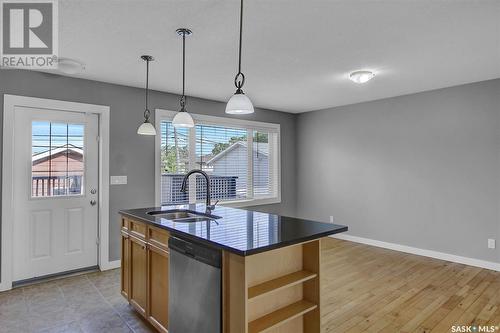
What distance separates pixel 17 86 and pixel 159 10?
228cm

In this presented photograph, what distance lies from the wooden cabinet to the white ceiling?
1618 millimetres

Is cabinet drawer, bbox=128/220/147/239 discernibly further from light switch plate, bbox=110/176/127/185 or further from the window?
the window

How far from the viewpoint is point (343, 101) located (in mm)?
5172

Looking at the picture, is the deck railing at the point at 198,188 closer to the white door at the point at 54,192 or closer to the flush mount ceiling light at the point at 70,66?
the white door at the point at 54,192

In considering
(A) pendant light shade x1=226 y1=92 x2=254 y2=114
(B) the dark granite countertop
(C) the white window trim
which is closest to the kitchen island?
(B) the dark granite countertop

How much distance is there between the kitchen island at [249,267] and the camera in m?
1.59

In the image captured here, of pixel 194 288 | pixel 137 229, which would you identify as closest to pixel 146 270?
pixel 137 229

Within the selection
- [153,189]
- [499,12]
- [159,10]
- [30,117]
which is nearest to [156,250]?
[159,10]

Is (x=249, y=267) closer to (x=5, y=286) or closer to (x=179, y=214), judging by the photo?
(x=179, y=214)

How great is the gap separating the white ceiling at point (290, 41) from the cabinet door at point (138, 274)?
1776 mm

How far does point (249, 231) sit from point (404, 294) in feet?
7.18

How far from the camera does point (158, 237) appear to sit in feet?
7.32

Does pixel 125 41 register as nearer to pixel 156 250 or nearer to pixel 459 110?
pixel 156 250

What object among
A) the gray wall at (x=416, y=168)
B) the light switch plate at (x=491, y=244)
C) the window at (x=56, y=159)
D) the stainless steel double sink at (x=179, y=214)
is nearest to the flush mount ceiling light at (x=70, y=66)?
the window at (x=56, y=159)
